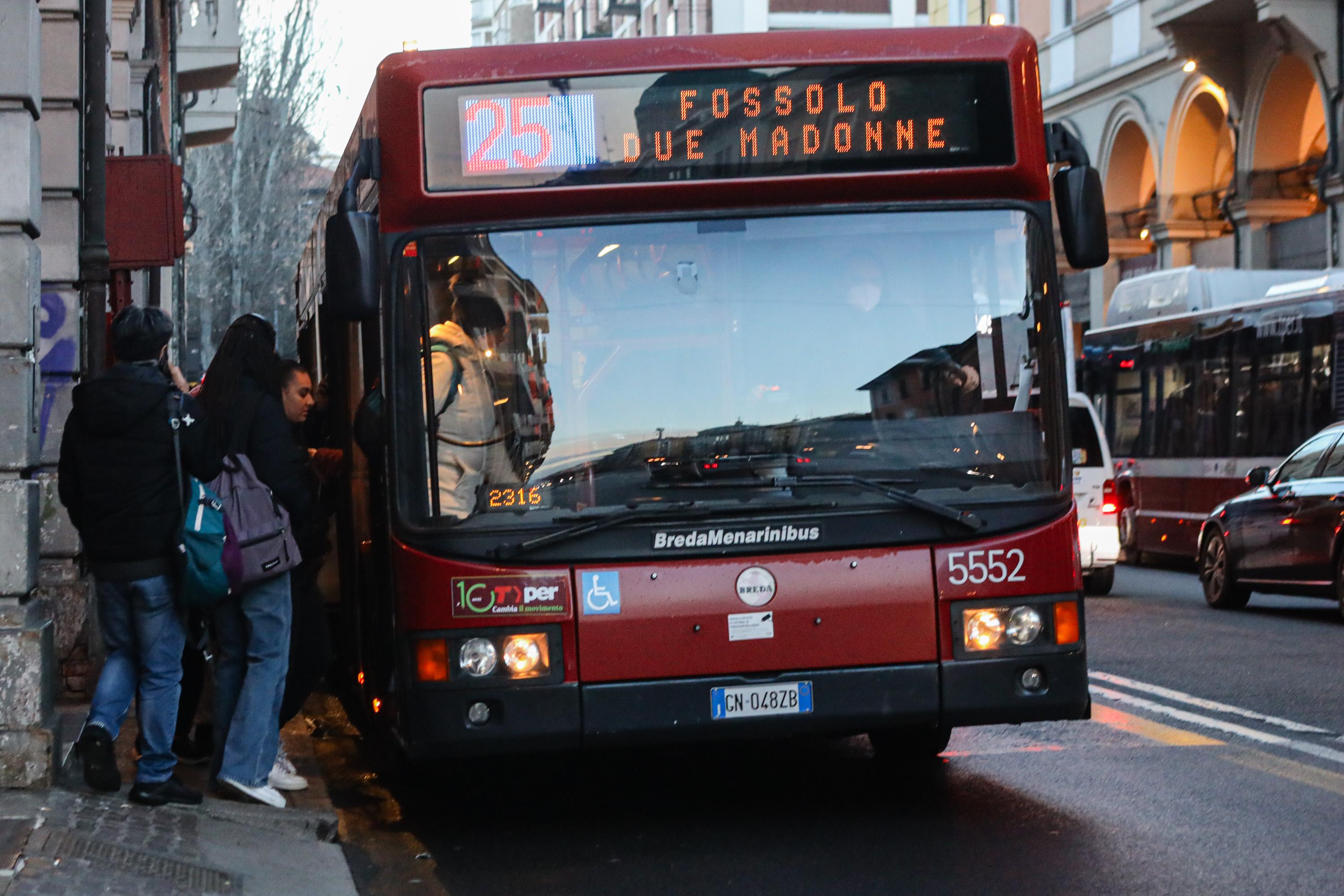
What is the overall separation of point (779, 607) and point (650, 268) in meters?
1.22

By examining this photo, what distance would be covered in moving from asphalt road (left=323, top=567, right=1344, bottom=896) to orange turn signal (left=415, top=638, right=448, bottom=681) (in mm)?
639

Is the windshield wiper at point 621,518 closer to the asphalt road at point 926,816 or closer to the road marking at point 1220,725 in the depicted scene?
the asphalt road at point 926,816

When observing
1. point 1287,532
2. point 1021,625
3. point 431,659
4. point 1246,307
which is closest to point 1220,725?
point 1021,625

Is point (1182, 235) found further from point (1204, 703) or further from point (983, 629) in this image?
point (983, 629)

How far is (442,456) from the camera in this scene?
662 cm

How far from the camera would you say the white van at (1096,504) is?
56.4 ft

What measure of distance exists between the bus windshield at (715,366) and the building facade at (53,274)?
5.41ft

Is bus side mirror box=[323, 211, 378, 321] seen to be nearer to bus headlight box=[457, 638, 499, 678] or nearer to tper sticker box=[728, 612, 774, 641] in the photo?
bus headlight box=[457, 638, 499, 678]

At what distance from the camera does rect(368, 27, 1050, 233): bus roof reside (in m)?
6.69

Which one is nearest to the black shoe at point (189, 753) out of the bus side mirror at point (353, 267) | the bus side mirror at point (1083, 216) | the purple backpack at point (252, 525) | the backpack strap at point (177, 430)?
the purple backpack at point (252, 525)

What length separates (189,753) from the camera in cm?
827

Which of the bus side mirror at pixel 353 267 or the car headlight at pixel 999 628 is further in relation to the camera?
the car headlight at pixel 999 628

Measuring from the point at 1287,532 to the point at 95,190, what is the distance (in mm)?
9301

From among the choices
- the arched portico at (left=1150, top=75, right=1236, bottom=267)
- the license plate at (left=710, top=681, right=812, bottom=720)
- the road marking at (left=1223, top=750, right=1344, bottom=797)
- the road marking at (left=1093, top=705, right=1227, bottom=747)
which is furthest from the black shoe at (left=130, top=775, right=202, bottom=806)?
the arched portico at (left=1150, top=75, right=1236, bottom=267)
